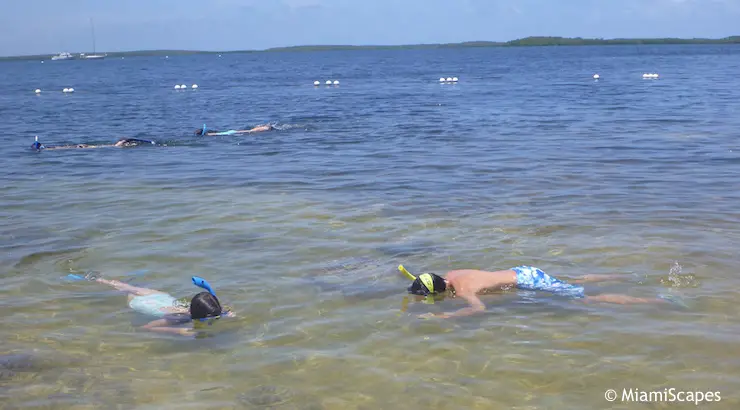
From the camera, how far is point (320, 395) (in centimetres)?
650

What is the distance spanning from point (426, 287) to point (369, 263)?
169 cm

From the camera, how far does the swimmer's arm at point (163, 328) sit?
7.91m

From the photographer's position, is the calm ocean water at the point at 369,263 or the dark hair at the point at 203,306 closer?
the calm ocean water at the point at 369,263

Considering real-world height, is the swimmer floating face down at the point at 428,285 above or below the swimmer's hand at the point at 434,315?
above

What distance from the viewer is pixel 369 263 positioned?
33.2 ft

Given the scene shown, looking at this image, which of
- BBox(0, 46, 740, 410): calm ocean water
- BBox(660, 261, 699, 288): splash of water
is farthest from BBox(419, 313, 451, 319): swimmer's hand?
BBox(660, 261, 699, 288): splash of water

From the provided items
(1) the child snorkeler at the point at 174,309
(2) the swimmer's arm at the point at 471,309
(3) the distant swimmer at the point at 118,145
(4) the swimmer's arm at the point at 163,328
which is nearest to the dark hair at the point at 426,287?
(2) the swimmer's arm at the point at 471,309

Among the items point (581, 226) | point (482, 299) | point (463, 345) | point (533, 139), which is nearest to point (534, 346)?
point (463, 345)

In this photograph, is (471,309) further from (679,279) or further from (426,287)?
(679,279)

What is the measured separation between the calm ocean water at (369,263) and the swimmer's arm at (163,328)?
146mm

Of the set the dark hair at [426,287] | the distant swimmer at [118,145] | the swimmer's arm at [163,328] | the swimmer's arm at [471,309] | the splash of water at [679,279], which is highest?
the distant swimmer at [118,145]

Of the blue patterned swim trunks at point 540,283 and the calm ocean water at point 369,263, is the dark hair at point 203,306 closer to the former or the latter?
the calm ocean water at point 369,263

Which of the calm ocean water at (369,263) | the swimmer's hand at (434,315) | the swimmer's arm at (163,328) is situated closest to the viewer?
the calm ocean water at (369,263)

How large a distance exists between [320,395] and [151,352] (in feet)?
6.75
